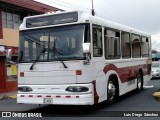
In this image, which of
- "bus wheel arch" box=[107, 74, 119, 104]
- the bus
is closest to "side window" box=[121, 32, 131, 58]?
"bus wheel arch" box=[107, 74, 119, 104]

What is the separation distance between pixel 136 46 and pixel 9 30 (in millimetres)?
11700

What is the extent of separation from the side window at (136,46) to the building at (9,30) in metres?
10.4

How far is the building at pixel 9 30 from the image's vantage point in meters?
23.3

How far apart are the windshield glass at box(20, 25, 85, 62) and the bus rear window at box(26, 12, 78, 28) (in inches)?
8.2

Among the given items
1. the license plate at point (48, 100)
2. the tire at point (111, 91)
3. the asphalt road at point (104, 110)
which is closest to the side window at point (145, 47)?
the asphalt road at point (104, 110)

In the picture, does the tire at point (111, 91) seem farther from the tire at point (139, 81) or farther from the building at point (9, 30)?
the building at point (9, 30)

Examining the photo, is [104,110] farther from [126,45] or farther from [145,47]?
[145,47]

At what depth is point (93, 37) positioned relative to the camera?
1046 centimetres

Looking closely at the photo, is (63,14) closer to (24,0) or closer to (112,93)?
(112,93)

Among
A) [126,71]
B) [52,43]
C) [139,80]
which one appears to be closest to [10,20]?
[139,80]

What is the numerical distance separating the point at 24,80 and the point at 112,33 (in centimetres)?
359

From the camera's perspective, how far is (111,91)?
12.0 meters

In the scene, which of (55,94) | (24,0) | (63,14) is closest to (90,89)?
(55,94)

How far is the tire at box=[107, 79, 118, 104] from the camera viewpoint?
11.8 metres
